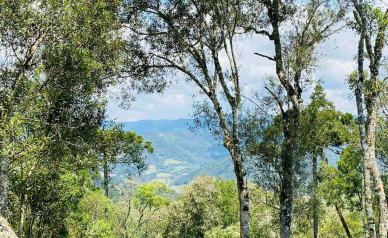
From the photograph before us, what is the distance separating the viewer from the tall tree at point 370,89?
1015 centimetres

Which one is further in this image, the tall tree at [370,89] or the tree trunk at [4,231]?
the tall tree at [370,89]

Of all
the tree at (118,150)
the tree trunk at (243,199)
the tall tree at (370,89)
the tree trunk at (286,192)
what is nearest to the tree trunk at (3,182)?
the tree at (118,150)

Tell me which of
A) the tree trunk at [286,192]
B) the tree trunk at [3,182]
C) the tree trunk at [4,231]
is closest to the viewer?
the tree trunk at [4,231]

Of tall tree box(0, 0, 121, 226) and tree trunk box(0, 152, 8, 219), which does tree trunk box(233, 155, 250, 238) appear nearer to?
tall tree box(0, 0, 121, 226)

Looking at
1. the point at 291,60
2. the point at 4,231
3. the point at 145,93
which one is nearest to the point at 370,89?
the point at 291,60

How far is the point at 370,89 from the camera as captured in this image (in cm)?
1206

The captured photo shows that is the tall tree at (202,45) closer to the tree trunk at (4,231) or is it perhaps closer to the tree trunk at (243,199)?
the tree trunk at (243,199)

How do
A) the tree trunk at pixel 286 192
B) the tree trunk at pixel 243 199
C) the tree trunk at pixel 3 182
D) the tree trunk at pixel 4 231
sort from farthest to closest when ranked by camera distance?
the tree trunk at pixel 286 192 < the tree trunk at pixel 243 199 < the tree trunk at pixel 3 182 < the tree trunk at pixel 4 231

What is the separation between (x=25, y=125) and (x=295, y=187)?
9710 millimetres

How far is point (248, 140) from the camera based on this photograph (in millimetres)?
11250

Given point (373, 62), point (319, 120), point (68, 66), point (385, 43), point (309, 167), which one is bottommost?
point (309, 167)

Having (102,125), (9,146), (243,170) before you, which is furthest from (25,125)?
(243,170)

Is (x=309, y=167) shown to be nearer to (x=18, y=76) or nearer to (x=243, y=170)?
(x=243, y=170)

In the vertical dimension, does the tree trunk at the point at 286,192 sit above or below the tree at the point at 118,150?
below
